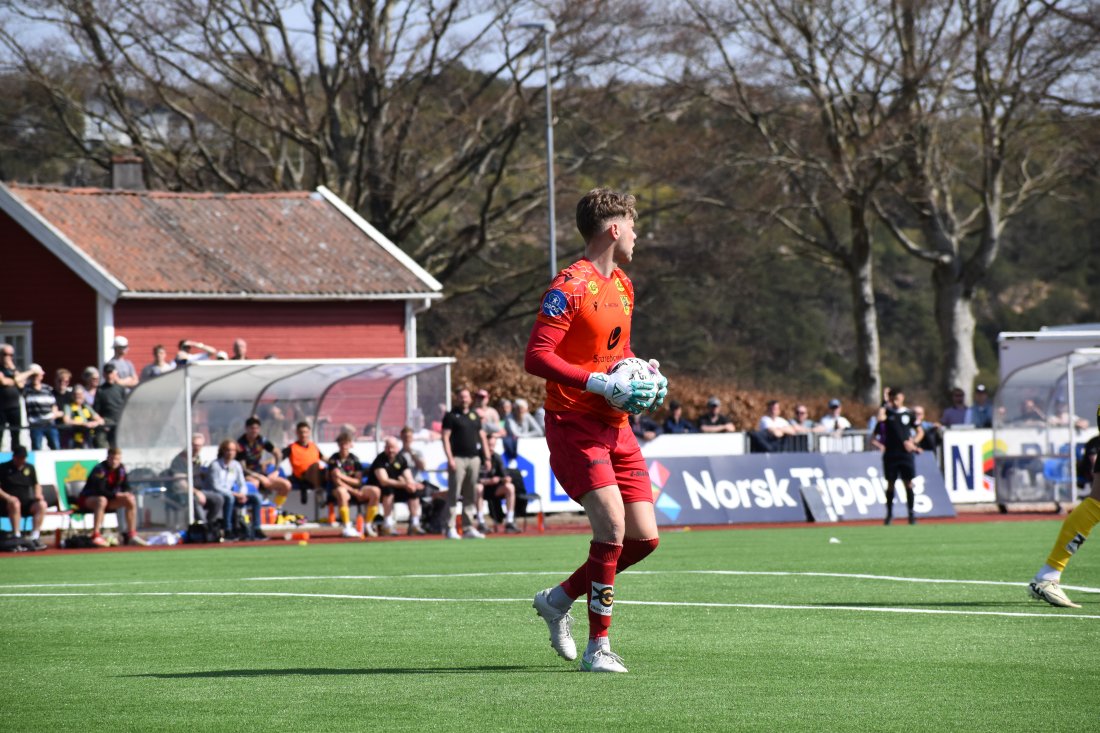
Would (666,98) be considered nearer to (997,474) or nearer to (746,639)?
(997,474)

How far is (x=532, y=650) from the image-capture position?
358 inches

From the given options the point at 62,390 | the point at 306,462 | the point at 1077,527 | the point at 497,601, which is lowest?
the point at 497,601

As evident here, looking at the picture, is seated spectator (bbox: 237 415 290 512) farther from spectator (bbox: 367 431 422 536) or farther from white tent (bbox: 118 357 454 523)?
spectator (bbox: 367 431 422 536)

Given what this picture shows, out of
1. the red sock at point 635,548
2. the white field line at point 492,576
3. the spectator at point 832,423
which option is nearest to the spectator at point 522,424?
the spectator at point 832,423

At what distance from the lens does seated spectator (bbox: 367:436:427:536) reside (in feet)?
82.3

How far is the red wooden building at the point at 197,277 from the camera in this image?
3522cm

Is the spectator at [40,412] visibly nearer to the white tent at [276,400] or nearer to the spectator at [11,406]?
the spectator at [11,406]

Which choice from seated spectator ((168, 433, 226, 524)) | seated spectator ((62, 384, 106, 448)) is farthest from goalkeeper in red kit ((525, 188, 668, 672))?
seated spectator ((62, 384, 106, 448))

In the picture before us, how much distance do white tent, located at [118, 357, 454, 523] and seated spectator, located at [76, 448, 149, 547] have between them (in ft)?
2.58

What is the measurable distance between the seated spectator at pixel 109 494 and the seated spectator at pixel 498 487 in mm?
5447

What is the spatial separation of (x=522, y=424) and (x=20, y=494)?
30.8 ft

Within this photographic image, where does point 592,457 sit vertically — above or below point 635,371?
below

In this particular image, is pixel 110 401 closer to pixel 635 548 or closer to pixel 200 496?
pixel 200 496

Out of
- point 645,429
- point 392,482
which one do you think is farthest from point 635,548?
point 645,429
